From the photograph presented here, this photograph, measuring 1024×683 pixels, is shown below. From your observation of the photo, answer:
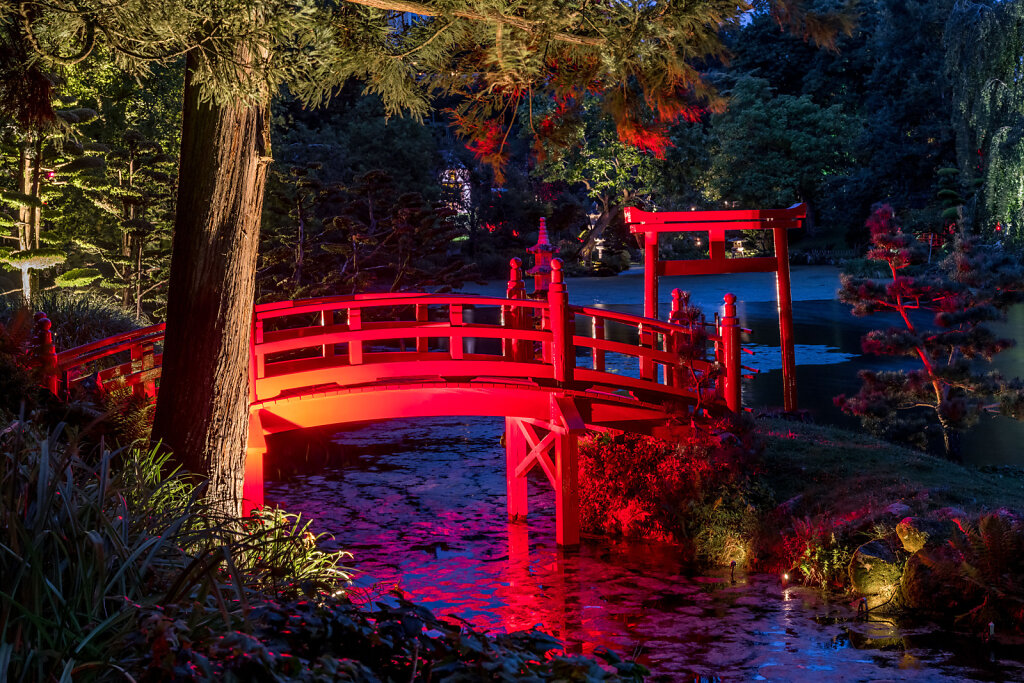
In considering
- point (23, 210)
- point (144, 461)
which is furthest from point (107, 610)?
point (23, 210)

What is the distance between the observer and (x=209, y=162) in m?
7.32

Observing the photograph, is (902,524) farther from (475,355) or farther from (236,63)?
(236,63)

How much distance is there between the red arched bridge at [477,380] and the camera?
32.2 ft

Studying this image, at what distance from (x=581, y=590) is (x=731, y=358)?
320 centimetres

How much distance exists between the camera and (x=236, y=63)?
679 centimetres

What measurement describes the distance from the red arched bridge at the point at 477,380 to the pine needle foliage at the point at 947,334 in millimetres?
3157

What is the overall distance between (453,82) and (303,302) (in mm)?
2491

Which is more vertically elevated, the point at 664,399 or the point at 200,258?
the point at 200,258

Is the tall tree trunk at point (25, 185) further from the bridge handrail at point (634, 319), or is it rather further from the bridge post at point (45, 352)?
the bridge handrail at point (634, 319)

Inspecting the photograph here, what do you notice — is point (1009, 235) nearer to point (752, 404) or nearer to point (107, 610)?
point (752, 404)

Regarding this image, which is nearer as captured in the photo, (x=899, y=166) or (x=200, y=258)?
(x=200, y=258)

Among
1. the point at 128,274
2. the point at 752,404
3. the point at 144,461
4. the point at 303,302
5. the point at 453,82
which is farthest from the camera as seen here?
the point at 128,274

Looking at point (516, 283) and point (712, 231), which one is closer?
point (516, 283)

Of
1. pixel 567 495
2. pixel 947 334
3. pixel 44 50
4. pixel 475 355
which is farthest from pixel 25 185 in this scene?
pixel 947 334
